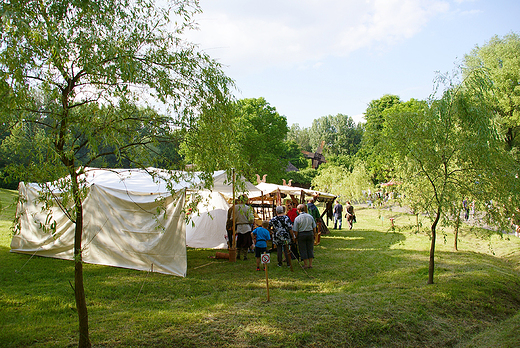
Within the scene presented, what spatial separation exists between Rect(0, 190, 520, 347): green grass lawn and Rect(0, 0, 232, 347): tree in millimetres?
862

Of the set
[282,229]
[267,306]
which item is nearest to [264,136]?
[282,229]

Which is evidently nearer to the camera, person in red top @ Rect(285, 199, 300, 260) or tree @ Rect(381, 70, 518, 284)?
tree @ Rect(381, 70, 518, 284)

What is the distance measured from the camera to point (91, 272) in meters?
8.63

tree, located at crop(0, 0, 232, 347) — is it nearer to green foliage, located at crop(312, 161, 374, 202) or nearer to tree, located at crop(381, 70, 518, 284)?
tree, located at crop(381, 70, 518, 284)

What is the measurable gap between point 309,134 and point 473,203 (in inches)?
3373

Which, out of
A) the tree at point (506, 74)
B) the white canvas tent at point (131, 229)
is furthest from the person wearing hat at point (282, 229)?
the tree at point (506, 74)

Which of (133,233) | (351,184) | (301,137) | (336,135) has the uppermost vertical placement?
(301,137)

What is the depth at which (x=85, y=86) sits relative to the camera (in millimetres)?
4512

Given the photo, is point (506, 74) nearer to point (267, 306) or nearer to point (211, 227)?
point (211, 227)

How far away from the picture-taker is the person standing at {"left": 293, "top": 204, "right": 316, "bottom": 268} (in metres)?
9.21

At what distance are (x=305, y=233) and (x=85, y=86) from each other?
6396mm

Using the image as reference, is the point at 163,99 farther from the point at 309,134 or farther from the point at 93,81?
the point at 309,134

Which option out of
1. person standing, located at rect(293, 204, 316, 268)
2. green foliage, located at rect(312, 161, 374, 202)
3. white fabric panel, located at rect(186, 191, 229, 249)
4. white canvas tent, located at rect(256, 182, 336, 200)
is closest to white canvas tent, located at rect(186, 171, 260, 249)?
white fabric panel, located at rect(186, 191, 229, 249)

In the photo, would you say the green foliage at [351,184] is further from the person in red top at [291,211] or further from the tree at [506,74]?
the person in red top at [291,211]
